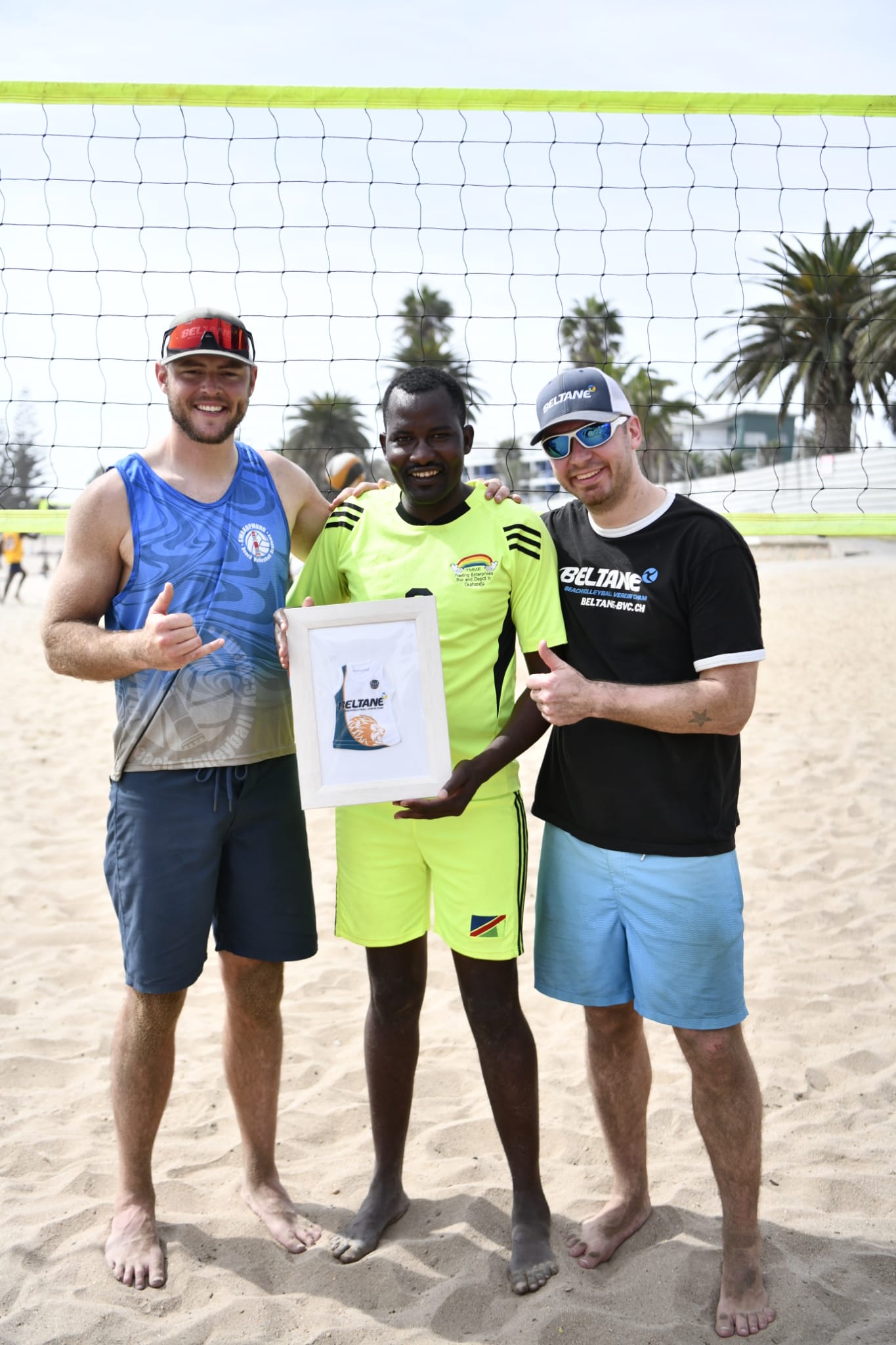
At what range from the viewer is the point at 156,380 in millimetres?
2943

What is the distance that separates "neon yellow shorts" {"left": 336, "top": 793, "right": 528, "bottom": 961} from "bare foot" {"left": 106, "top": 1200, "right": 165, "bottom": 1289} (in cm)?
95

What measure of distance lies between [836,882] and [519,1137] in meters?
3.17

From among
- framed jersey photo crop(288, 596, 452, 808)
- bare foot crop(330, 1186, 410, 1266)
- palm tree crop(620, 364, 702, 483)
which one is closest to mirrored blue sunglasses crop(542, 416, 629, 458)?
framed jersey photo crop(288, 596, 452, 808)

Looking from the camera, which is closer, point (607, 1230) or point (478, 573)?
point (478, 573)

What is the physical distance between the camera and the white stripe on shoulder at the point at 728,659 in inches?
100

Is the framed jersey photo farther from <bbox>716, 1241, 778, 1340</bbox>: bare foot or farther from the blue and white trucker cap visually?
<bbox>716, 1241, 778, 1340</bbox>: bare foot

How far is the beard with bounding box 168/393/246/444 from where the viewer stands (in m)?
2.83

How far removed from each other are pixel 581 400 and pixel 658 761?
0.91 meters

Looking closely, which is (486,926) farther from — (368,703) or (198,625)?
(198,625)

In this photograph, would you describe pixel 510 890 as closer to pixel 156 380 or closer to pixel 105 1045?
pixel 156 380

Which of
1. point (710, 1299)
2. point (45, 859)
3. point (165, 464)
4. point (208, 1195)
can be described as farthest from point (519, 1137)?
point (45, 859)

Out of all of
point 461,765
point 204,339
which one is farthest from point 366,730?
point 204,339

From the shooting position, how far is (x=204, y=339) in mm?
2789

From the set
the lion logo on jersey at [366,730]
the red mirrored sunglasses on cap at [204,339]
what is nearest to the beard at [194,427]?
the red mirrored sunglasses on cap at [204,339]
